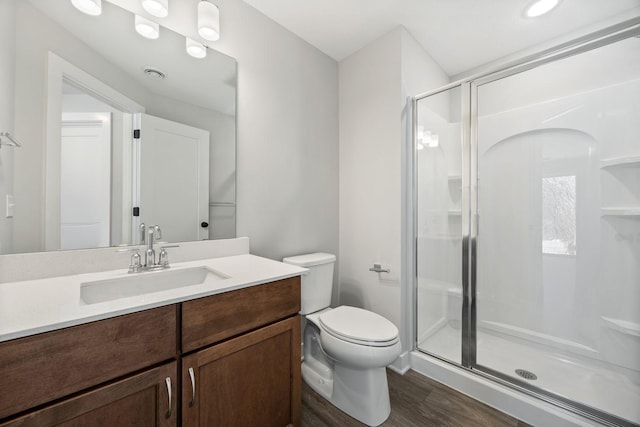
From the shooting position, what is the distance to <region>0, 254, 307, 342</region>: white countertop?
25.1 inches

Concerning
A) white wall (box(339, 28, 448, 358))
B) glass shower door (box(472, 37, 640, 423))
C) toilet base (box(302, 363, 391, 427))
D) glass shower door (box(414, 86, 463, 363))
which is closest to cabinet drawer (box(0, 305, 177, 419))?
toilet base (box(302, 363, 391, 427))

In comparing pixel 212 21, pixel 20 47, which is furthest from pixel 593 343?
pixel 20 47

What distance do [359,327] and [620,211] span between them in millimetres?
1590

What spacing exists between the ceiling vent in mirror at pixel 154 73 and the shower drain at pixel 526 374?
8.66 feet

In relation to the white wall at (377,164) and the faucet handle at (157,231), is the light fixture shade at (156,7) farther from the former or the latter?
the white wall at (377,164)

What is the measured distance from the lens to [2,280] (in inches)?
37.4

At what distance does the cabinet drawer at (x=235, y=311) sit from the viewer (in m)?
0.88

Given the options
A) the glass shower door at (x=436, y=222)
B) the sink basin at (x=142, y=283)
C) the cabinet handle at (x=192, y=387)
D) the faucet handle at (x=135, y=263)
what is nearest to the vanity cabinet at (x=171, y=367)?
the cabinet handle at (x=192, y=387)

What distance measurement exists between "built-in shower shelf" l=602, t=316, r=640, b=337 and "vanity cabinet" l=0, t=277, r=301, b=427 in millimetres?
1842

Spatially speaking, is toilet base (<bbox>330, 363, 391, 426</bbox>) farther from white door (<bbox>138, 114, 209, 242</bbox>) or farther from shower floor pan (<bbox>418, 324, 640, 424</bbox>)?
white door (<bbox>138, 114, 209, 242</bbox>)

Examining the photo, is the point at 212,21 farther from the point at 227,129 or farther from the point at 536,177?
the point at 536,177

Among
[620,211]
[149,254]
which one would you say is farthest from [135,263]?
[620,211]

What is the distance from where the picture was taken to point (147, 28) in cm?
131

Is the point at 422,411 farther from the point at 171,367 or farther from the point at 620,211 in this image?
the point at 620,211
